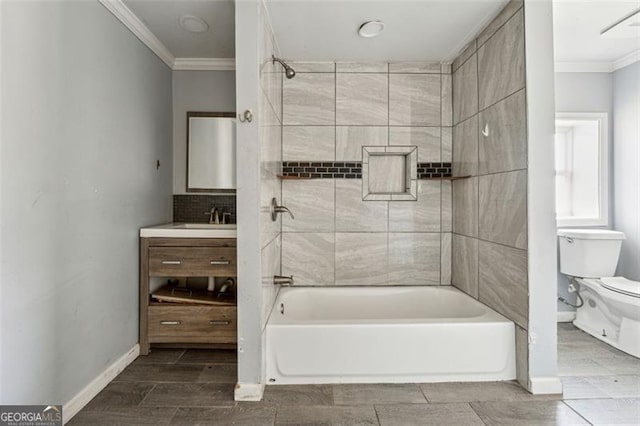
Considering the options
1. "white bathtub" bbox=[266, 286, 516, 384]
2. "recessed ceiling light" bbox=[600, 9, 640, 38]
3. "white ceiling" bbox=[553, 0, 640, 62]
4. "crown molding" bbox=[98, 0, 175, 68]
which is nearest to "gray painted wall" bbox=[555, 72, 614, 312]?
"white ceiling" bbox=[553, 0, 640, 62]

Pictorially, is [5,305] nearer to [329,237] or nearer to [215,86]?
[329,237]

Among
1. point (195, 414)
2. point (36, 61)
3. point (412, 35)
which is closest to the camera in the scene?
point (36, 61)

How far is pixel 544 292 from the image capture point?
181 centimetres

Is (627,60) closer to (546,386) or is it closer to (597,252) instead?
(597,252)

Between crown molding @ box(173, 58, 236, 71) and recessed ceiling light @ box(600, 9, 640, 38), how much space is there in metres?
2.79

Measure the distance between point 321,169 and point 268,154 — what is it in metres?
0.72

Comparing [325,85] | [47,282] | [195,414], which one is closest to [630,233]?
[325,85]

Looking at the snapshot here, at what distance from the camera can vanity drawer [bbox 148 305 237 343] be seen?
2.29 m

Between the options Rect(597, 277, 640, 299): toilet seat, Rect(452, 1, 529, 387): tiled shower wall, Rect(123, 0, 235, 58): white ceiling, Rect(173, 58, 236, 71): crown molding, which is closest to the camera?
Rect(452, 1, 529, 387): tiled shower wall

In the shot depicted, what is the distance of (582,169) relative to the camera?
304 cm

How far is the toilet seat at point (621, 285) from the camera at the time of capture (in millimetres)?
2343

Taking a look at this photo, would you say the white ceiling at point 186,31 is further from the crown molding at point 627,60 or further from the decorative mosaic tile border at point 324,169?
the crown molding at point 627,60

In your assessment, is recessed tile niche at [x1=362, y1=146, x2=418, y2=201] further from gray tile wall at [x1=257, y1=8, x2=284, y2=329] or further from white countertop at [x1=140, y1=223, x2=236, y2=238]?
white countertop at [x1=140, y1=223, x2=236, y2=238]

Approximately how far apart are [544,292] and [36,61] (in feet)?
8.69
